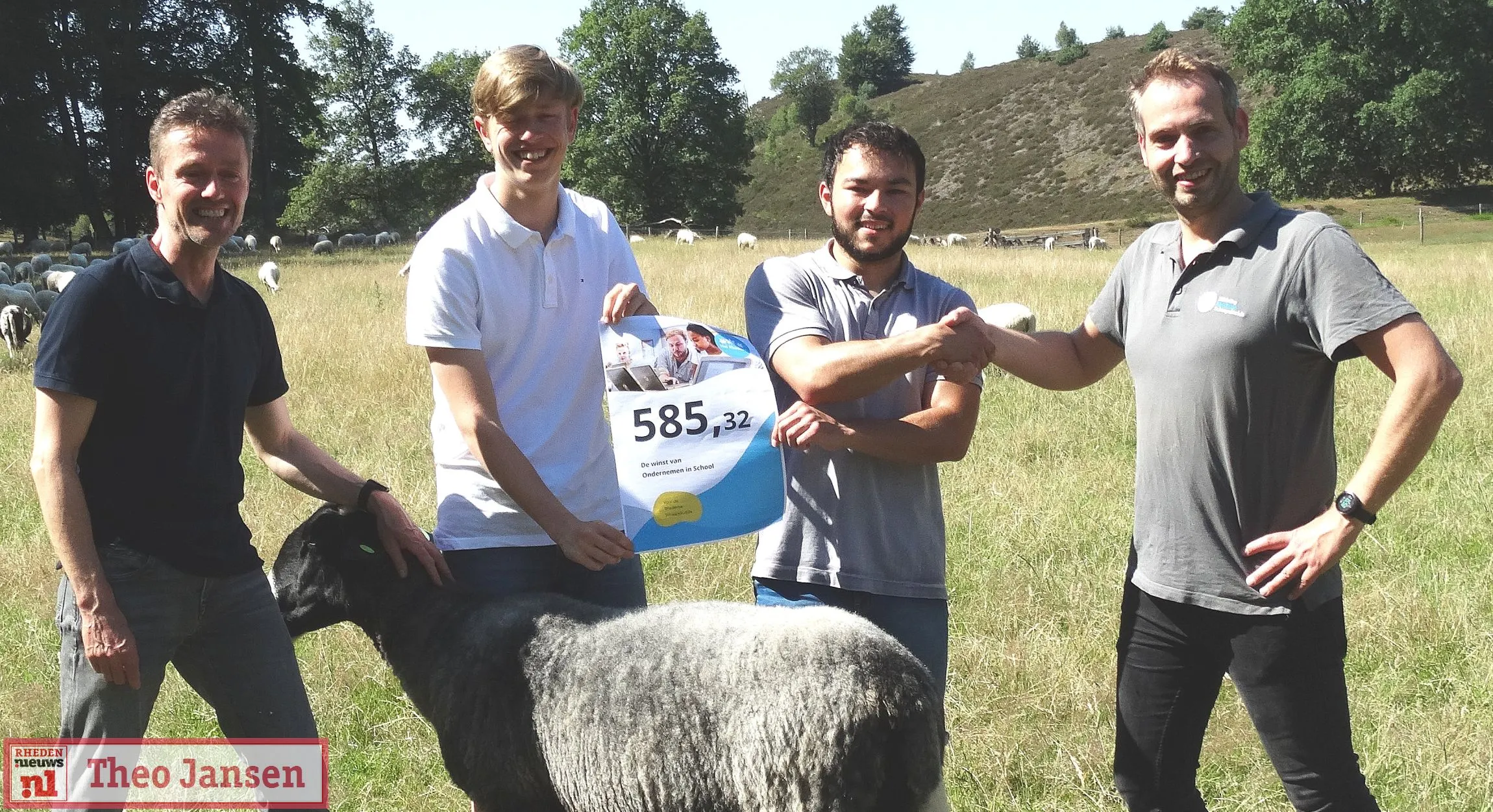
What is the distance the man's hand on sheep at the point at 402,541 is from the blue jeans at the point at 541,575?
44mm

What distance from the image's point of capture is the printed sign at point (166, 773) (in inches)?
105

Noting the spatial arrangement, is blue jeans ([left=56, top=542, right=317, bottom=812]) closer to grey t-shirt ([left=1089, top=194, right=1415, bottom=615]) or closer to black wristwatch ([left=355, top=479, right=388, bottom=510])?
black wristwatch ([left=355, top=479, right=388, bottom=510])

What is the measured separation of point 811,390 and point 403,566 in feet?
4.67

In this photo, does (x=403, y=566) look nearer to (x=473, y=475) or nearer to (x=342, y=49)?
(x=473, y=475)

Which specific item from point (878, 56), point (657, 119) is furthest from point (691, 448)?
point (878, 56)

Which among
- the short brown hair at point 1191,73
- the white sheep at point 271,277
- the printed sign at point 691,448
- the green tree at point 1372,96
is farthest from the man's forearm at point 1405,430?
the green tree at point 1372,96

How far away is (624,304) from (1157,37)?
310 ft

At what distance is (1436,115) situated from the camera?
43906mm

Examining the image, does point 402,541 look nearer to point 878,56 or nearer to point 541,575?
point 541,575

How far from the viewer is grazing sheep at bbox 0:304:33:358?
13.9 m

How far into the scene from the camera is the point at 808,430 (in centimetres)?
282

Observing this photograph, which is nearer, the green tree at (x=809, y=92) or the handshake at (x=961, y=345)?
the handshake at (x=961, y=345)

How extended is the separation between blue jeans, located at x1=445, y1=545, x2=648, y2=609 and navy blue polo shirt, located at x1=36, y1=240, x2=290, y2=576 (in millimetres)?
653

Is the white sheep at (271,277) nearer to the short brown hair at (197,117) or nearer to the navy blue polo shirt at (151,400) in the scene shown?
the short brown hair at (197,117)
